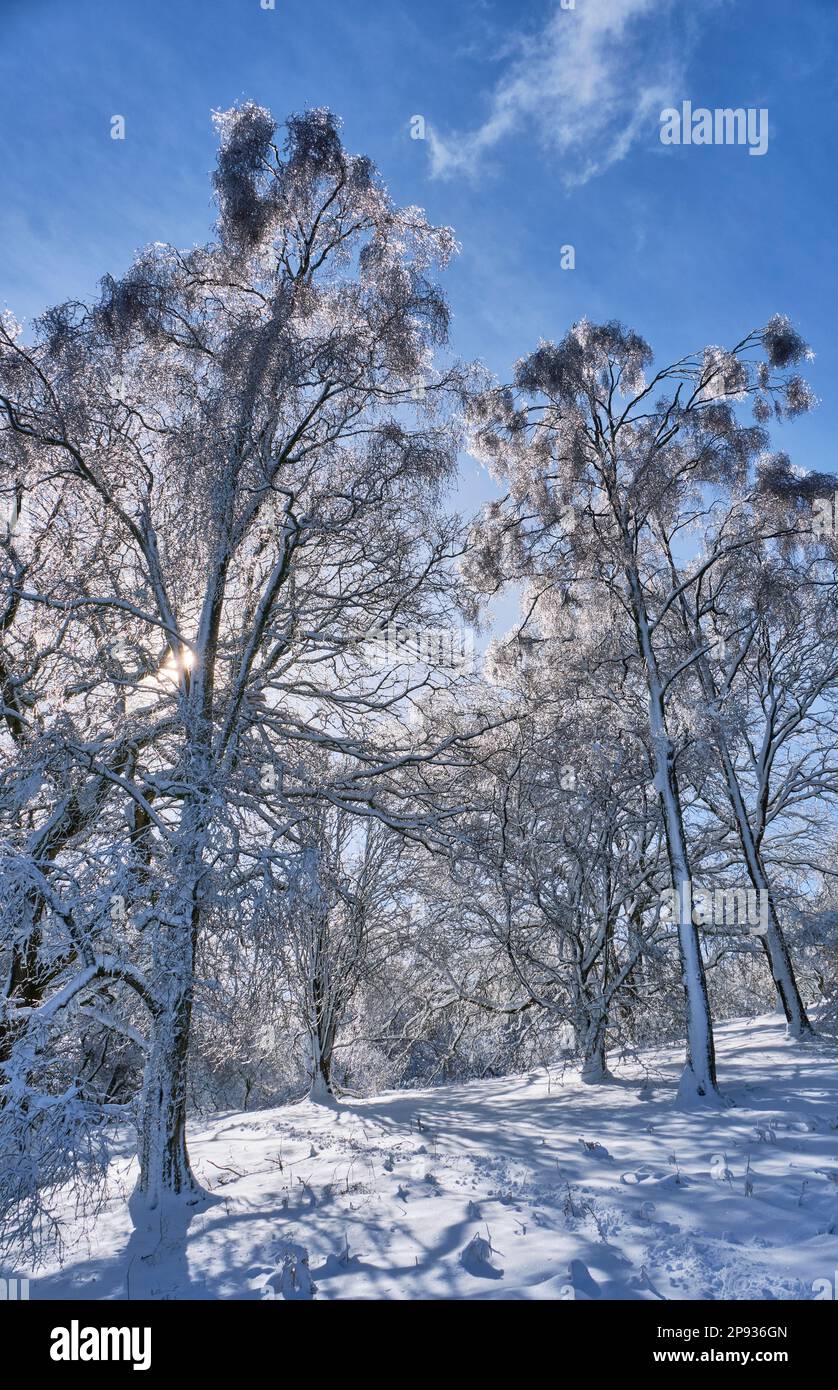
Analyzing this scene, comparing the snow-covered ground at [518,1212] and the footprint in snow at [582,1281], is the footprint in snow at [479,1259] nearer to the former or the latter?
the snow-covered ground at [518,1212]

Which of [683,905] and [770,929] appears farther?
[770,929]

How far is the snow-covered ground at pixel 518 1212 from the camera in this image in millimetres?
3643

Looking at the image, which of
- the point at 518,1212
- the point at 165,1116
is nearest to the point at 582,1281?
the point at 518,1212

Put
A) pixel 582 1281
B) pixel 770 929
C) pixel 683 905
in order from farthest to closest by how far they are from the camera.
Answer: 1. pixel 770 929
2. pixel 683 905
3. pixel 582 1281

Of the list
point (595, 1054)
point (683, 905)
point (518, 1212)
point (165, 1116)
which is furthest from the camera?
point (595, 1054)

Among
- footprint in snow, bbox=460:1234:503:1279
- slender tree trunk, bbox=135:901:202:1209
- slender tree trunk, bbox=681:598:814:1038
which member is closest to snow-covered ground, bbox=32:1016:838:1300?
footprint in snow, bbox=460:1234:503:1279

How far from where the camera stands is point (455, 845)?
29.0 ft

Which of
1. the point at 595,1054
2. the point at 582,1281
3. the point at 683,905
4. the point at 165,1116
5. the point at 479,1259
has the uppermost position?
the point at 683,905

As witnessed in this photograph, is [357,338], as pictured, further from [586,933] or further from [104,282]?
[586,933]

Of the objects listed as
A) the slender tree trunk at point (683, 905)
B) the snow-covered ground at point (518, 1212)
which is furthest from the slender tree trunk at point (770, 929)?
the snow-covered ground at point (518, 1212)

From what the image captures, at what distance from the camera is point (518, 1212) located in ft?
15.1

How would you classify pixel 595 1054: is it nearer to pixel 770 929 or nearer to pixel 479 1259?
pixel 770 929
